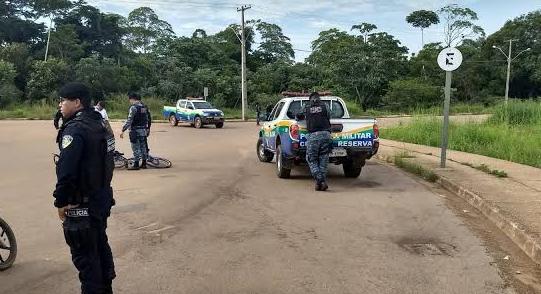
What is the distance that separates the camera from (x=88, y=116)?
412 centimetres

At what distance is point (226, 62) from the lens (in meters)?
64.4

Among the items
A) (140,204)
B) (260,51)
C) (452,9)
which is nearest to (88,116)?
(140,204)

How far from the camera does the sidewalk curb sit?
6.22 meters

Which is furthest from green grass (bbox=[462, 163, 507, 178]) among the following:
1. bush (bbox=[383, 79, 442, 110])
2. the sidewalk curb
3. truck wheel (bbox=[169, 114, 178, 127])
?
bush (bbox=[383, 79, 442, 110])

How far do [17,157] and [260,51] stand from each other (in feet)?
195

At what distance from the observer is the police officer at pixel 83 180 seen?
395 centimetres

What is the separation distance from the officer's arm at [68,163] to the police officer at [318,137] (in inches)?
257

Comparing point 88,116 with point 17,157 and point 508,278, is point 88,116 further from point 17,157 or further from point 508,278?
point 17,157

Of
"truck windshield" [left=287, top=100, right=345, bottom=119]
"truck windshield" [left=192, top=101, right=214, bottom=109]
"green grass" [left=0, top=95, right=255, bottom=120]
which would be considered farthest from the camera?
"green grass" [left=0, top=95, right=255, bottom=120]

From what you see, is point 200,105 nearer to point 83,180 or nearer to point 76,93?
point 76,93

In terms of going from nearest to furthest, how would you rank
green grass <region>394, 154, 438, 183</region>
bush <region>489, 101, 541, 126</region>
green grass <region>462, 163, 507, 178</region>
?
green grass <region>462, 163, 507, 178</region>
green grass <region>394, 154, 438, 183</region>
bush <region>489, 101, 541, 126</region>

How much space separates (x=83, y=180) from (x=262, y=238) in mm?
3107

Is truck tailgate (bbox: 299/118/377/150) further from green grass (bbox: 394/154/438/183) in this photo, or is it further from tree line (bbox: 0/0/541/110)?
tree line (bbox: 0/0/541/110)

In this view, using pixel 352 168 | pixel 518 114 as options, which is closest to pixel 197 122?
pixel 518 114
